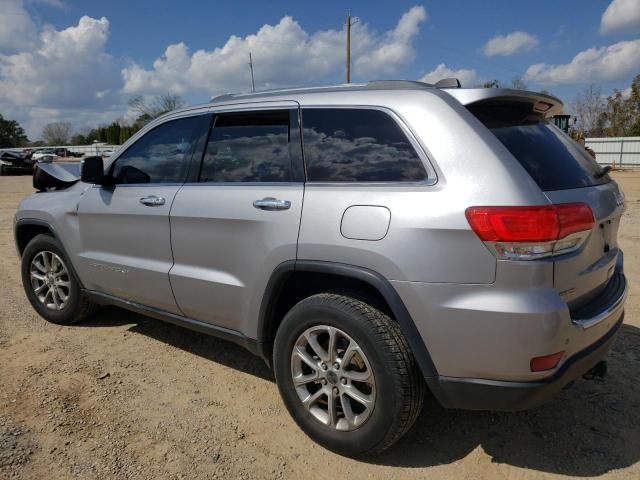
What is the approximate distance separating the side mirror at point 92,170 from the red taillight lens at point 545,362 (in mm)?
3158

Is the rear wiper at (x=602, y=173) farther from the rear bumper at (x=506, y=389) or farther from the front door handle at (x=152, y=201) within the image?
the front door handle at (x=152, y=201)

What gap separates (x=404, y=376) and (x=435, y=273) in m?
0.52

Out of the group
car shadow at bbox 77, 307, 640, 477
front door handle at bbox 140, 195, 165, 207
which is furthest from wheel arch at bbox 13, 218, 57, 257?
car shadow at bbox 77, 307, 640, 477

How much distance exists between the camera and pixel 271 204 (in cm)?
282

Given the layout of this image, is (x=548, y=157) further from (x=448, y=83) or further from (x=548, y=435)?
(x=548, y=435)

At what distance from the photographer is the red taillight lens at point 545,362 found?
2.19 metres

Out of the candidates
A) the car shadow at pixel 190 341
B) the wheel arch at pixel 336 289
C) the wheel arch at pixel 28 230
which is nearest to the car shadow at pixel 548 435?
the wheel arch at pixel 336 289

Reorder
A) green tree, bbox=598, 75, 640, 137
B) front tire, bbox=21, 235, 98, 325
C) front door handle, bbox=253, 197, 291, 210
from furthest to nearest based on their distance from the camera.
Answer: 1. green tree, bbox=598, 75, 640, 137
2. front tire, bbox=21, 235, 98, 325
3. front door handle, bbox=253, 197, 291, 210

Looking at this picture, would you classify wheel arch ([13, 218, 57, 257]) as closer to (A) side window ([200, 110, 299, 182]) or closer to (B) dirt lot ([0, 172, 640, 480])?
(B) dirt lot ([0, 172, 640, 480])

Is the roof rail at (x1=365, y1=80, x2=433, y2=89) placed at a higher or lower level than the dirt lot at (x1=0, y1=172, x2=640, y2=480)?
higher

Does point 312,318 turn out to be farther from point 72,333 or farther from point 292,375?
point 72,333

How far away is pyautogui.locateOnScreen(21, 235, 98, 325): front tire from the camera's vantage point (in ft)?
14.3

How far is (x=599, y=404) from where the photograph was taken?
3209 mm

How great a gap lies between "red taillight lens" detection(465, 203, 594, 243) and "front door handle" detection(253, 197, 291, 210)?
0.98 metres
